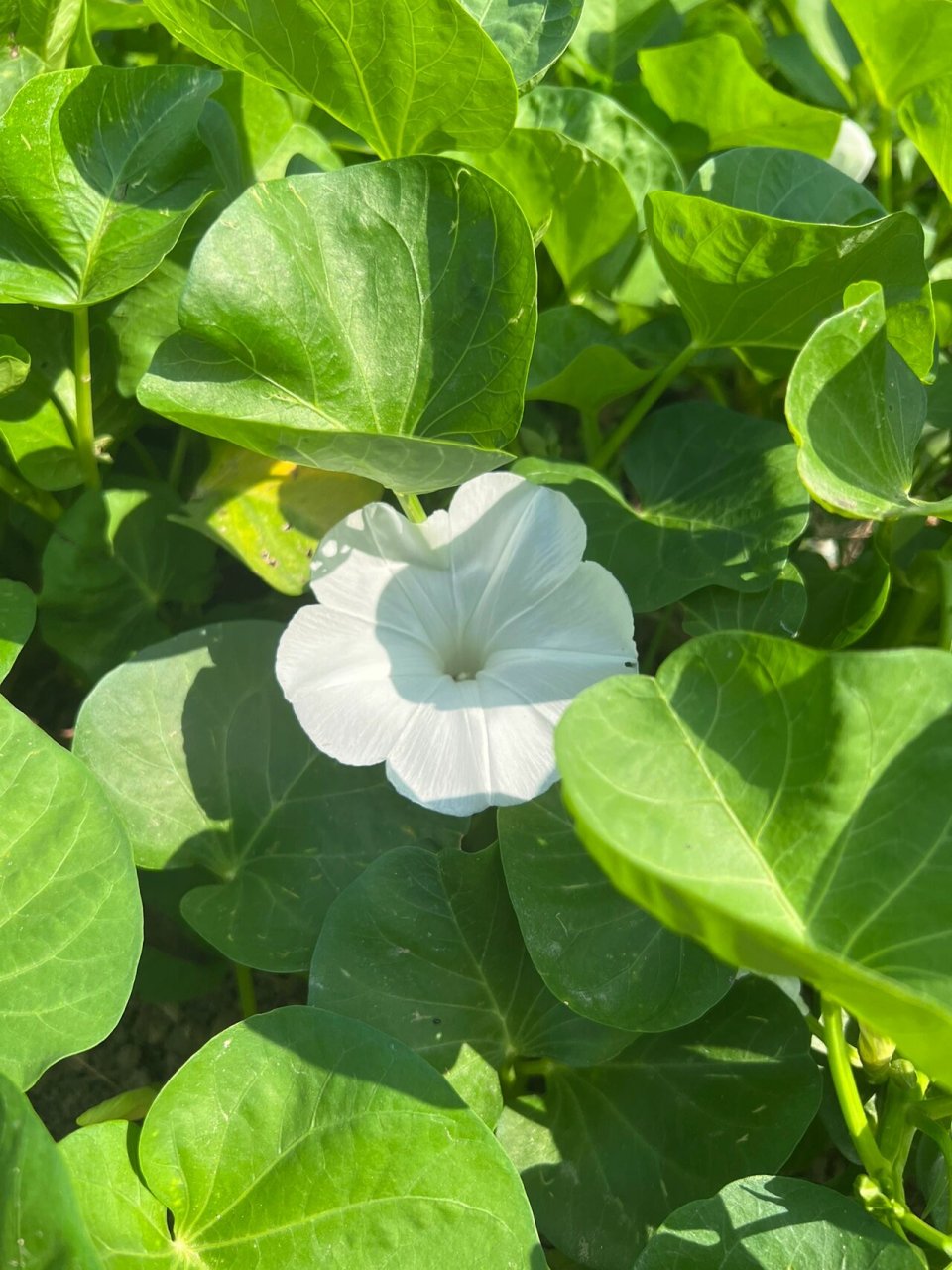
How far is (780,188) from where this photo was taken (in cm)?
113

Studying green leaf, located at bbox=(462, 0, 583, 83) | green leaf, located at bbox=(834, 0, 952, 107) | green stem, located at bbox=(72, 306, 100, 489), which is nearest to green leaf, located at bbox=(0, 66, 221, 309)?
green stem, located at bbox=(72, 306, 100, 489)

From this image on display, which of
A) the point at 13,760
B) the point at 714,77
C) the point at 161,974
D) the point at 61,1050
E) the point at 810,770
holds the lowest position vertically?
the point at 161,974

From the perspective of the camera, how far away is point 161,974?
1.13 m

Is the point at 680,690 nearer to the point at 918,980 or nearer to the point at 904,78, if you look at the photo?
the point at 918,980

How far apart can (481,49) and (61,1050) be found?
810 millimetres

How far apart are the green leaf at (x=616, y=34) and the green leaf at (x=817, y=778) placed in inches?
38.5

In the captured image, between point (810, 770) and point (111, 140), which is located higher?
point (111, 140)

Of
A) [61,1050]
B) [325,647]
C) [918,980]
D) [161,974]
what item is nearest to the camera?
[918,980]

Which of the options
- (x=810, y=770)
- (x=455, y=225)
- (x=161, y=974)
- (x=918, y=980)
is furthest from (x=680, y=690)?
(x=161, y=974)

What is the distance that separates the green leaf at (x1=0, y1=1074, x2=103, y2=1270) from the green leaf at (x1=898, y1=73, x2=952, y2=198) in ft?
3.60

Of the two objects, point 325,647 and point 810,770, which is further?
point 325,647

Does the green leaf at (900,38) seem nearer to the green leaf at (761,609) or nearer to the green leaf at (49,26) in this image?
the green leaf at (761,609)

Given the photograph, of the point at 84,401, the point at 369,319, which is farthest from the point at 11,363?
the point at 369,319

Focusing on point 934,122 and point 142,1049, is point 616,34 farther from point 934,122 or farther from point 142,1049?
point 142,1049
